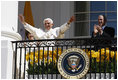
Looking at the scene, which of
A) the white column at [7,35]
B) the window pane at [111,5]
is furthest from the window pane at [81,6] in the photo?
the white column at [7,35]

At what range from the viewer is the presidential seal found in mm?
10406

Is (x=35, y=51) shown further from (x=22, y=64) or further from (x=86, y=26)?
(x=86, y=26)

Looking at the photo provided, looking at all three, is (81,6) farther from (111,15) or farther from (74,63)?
(74,63)

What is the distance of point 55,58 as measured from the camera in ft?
35.6

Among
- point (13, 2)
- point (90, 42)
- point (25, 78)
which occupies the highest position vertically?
point (13, 2)

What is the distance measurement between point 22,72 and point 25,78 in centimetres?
30

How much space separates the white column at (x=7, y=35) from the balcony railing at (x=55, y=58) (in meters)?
0.14

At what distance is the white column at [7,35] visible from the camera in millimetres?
10656

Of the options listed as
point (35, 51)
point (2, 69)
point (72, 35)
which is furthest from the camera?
point (72, 35)

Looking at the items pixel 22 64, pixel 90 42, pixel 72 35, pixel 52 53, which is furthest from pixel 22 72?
pixel 72 35

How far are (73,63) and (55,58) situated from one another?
1.73ft

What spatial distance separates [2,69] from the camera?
10609mm

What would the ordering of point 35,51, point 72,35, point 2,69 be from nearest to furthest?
point 2,69 → point 35,51 → point 72,35

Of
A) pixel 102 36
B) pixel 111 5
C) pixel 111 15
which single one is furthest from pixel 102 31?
pixel 111 5
